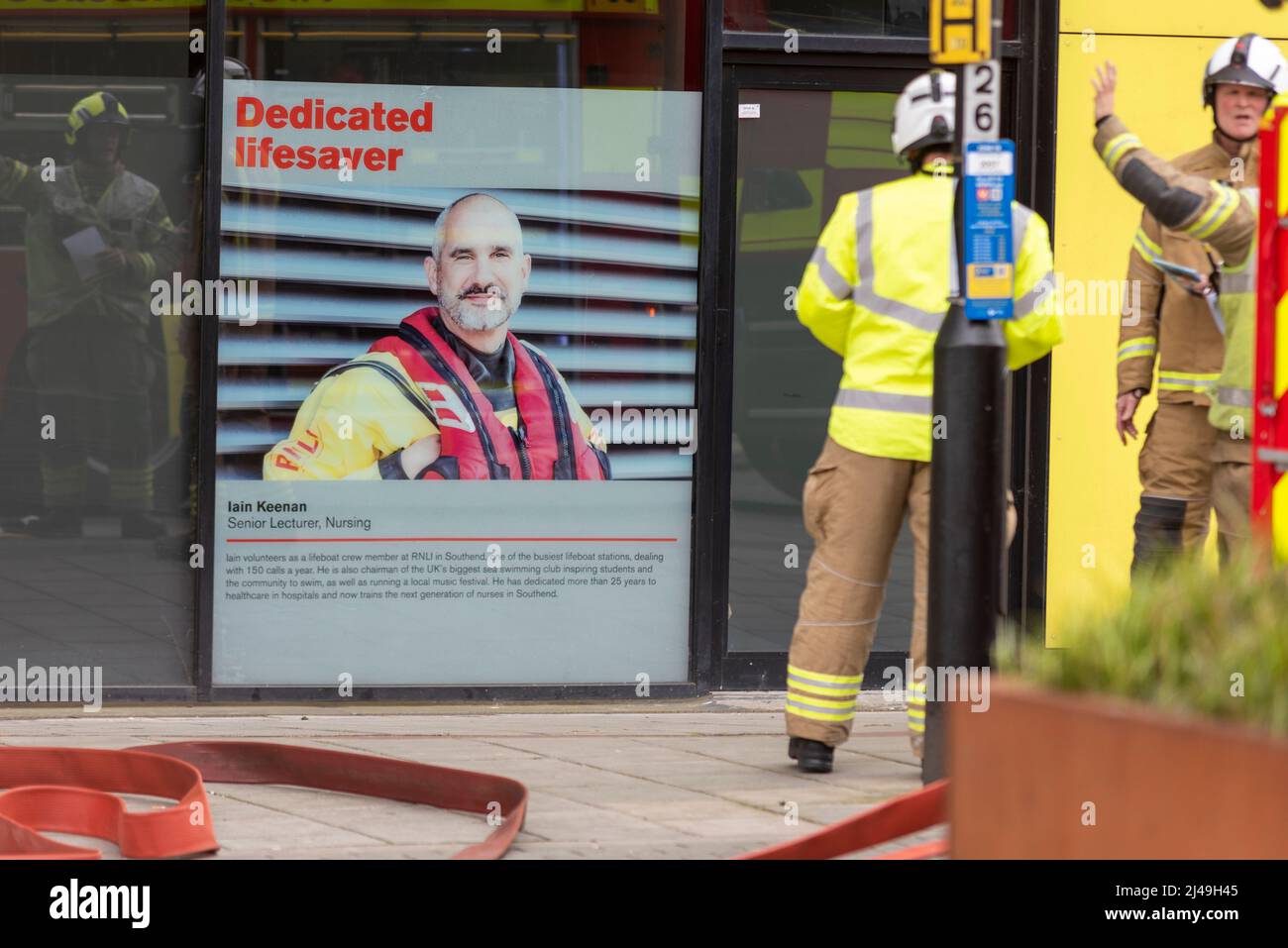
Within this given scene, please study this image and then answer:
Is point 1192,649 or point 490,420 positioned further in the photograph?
point 490,420

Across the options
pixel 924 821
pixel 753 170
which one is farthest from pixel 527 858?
pixel 753 170

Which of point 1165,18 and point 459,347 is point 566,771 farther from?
point 1165,18

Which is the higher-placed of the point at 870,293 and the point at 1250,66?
the point at 1250,66

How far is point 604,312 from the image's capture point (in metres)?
7.90

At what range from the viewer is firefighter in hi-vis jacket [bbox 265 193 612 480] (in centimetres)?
766

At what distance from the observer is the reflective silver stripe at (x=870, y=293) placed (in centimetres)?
610

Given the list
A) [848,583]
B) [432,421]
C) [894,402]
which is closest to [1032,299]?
[894,402]

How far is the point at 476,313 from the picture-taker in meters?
7.77

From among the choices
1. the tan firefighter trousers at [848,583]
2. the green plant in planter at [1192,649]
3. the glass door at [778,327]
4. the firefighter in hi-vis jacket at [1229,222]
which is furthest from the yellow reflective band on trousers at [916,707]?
the green plant in planter at [1192,649]

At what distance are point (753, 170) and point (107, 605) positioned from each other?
10.1 feet

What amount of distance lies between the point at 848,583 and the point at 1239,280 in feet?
5.28

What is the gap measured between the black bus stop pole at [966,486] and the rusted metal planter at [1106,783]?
2.35 m
